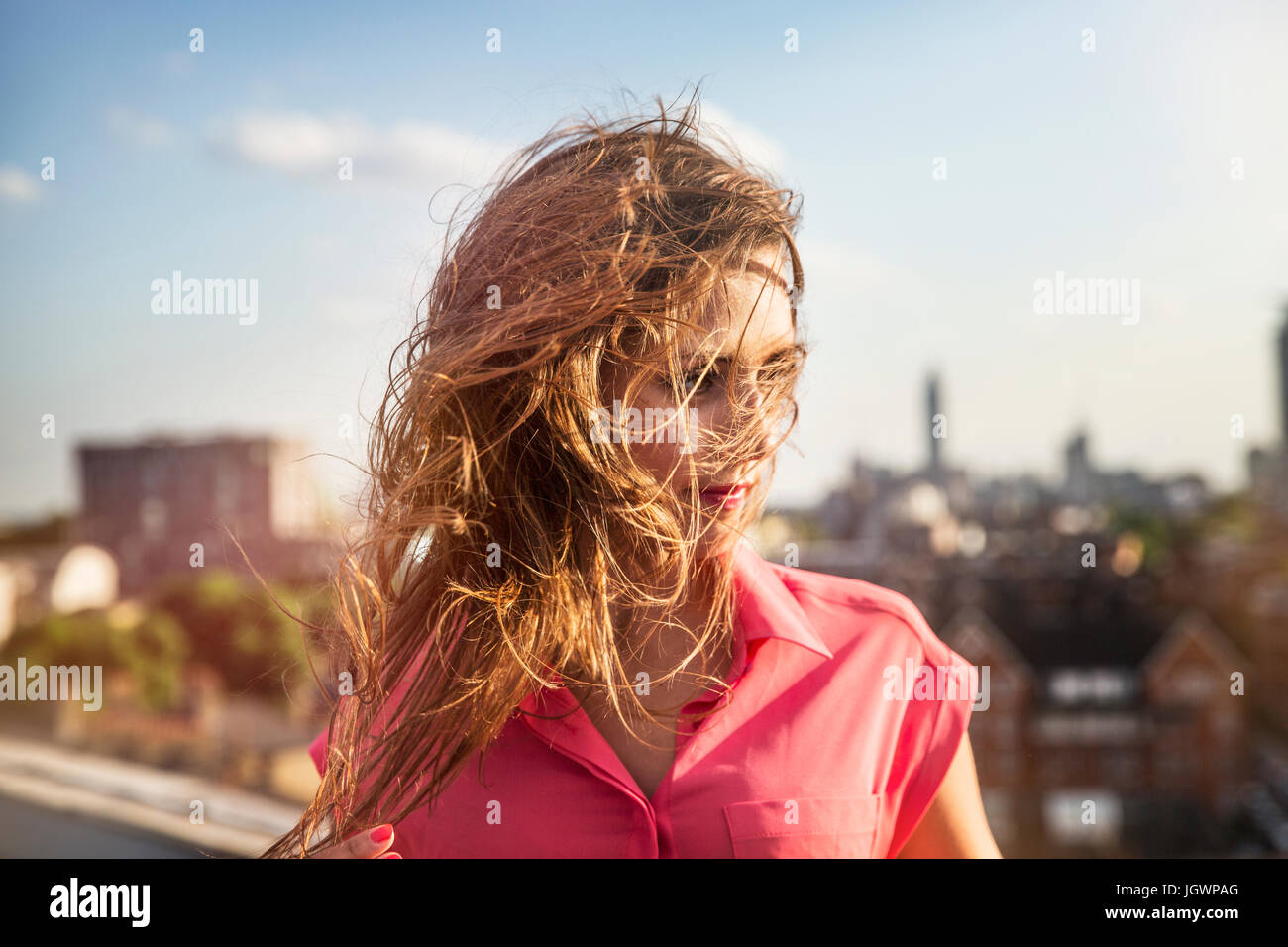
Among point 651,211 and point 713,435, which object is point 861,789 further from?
point 651,211

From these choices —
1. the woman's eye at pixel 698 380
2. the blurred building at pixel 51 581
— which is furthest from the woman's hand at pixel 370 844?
the blurred building at pixel 51 581

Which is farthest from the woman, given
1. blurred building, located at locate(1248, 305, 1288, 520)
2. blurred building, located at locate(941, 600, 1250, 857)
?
blurred building, located at locate(1248, 305, 1288, 520)

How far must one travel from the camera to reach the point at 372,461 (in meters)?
1.23

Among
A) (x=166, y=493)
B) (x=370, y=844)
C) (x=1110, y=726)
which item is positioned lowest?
(x=1110, y=726)

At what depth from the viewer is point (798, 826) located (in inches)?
42.0

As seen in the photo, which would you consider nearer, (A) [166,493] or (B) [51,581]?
(B) [51,581]

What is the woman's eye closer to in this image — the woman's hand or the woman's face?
the woman's face

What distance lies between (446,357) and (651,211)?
31cm

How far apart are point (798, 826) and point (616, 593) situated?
36cm

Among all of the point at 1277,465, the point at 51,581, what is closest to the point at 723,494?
the point at 1277,465

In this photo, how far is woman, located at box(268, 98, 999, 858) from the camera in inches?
43.1

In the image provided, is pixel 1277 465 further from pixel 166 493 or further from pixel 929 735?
pixel 166 493

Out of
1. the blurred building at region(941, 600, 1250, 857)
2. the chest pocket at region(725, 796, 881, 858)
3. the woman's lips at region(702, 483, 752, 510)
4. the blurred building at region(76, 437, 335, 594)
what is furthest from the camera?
the blurred building at region(76, 437, 335, 594)
